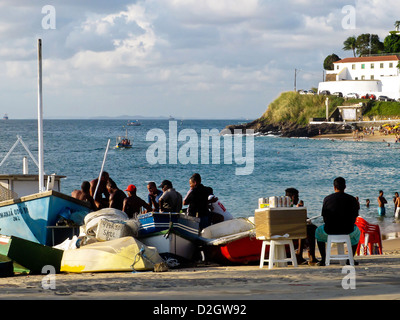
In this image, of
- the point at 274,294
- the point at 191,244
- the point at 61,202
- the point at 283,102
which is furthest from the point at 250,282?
the point at 283,102

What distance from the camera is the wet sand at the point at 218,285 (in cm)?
815

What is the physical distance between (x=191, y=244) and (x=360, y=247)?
5.33 meters

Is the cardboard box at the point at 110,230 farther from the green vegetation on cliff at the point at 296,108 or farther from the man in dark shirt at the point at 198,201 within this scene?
the green vegetation on cliff at the point at 296,108

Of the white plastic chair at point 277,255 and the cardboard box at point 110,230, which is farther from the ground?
the cardboard box at point 110,230

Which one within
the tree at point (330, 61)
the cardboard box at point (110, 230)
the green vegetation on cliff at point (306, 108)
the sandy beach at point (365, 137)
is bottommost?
the cardboard box at point (110, 230)

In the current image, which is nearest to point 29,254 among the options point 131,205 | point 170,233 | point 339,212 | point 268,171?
point 170,233

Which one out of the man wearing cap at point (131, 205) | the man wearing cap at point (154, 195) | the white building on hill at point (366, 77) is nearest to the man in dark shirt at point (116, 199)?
the man wearing cap at point (131, 205)

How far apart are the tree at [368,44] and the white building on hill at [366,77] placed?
14644 millimetres

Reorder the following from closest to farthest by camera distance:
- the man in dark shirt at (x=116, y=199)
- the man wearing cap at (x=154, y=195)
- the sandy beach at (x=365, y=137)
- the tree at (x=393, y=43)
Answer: the man in dark shirt at (x=116, y=199)
the man wearing cap at (x=154, y=195)
the sandy beach at (x=365, y=137)
the tree at (x=393, y=43)

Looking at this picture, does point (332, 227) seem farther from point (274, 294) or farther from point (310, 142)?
point (310, 142)

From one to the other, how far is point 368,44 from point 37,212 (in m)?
134

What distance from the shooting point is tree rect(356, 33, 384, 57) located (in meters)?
137

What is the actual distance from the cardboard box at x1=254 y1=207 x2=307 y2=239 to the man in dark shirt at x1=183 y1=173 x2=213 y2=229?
2586 mm

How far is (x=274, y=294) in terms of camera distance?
8234 millimetres
